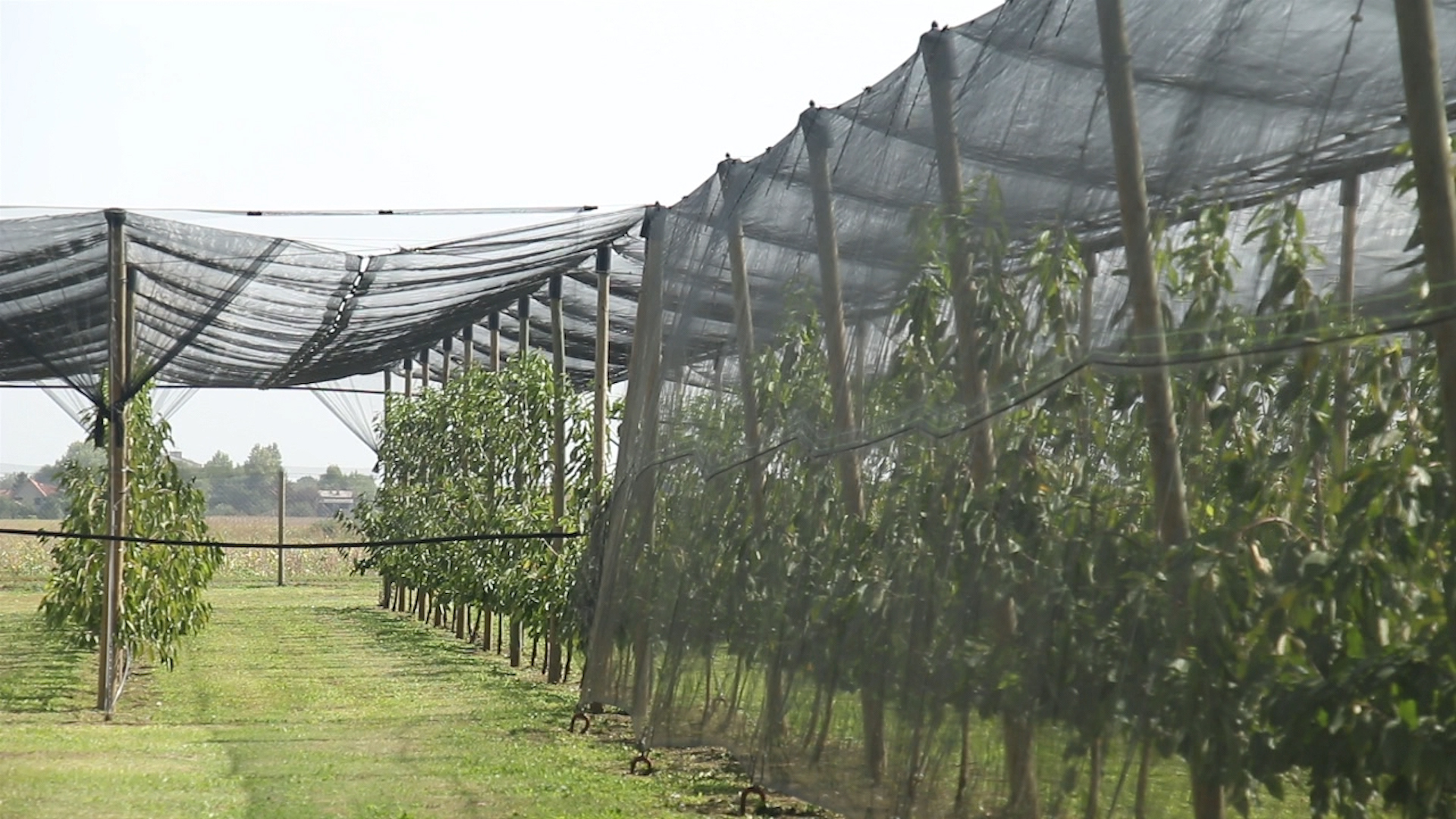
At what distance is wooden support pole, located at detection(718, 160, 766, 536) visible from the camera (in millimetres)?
5215

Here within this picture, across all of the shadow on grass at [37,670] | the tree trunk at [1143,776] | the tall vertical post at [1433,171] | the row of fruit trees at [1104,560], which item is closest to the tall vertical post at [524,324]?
the shadow on grass at [37,670]

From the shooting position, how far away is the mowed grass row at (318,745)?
19.6 feet

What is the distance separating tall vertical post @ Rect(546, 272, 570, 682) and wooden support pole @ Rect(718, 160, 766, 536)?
15.3 ft

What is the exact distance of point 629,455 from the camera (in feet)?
24.7

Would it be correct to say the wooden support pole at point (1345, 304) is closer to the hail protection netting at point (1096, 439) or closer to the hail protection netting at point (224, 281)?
the hail protection netting at point (1096, 439)

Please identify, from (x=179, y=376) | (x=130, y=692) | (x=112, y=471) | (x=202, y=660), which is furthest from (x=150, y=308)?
(x=179, y=376)

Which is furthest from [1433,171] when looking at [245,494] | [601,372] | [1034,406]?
[245,494]

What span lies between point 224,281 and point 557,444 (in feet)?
8.09

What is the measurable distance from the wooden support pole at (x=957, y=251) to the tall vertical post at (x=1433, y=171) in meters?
1.20

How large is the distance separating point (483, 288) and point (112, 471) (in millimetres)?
2773

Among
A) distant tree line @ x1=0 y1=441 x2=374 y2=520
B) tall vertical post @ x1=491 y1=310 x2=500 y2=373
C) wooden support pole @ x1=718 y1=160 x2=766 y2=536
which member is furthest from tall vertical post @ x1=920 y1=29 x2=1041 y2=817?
distant tree line @ x1=0 y1=441 x2=374 y2=520

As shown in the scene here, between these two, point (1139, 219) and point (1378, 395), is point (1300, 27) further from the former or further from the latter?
point (1378, 395)

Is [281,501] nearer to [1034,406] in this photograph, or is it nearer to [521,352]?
[521,352]

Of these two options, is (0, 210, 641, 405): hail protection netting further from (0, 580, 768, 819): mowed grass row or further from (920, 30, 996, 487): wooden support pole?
(920, 30, 996, 487): wooden support pole
